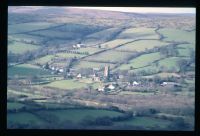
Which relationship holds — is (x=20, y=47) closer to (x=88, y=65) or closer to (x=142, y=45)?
(x=88, y=65)

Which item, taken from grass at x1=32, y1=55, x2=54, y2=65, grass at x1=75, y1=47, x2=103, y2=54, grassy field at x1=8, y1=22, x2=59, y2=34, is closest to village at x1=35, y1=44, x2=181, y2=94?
grass at x1=32, y1=55, x2=54, y2=65

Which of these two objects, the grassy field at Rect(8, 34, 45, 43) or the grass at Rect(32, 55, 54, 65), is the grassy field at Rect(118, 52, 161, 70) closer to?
the grass at Rect(32, 55, 54, 65)

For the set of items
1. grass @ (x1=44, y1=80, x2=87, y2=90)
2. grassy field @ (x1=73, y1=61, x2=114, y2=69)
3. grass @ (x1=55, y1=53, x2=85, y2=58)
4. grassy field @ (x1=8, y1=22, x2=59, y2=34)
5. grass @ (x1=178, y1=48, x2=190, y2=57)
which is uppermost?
grassy field @ (x1=8, y1=22, x2=59, y2=34)

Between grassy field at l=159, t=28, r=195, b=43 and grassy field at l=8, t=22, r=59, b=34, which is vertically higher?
grassy field at l=8, t=22, r=59, b=34

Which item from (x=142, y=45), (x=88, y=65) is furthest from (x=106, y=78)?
(x=142, y=45)
